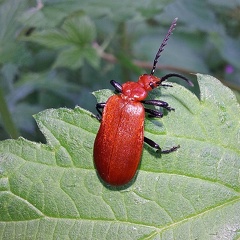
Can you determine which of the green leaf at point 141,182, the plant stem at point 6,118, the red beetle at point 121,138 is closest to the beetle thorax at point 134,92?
the red beetle at point 121,138

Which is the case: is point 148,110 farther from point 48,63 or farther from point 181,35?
point 181,35

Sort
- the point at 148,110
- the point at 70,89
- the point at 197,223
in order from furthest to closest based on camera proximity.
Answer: the point at 70,89 < the point at 148,110 < the point at 197,223

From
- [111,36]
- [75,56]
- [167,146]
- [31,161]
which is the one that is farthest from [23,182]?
[111,36]

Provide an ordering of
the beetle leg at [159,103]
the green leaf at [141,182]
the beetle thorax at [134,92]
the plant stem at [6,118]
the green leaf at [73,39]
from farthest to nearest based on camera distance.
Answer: the green leaf at [73,39] → the plant stem at [6,118] → the beetle thorax at [134,92] → the beetle leg at [159,103] → the green leaf at [141,182]

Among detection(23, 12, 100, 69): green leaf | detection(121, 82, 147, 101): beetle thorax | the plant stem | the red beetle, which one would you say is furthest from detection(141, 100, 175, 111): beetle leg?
detection(23, 12, 100, 69): green leaf

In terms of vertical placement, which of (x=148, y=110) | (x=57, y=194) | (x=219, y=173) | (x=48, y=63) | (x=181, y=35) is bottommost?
(x=57, y=194)

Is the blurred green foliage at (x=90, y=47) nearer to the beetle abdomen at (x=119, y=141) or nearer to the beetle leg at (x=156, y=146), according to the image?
the beetle abdomen at (x=119, y=141)

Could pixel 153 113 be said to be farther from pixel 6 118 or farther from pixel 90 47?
pixel 90 47
